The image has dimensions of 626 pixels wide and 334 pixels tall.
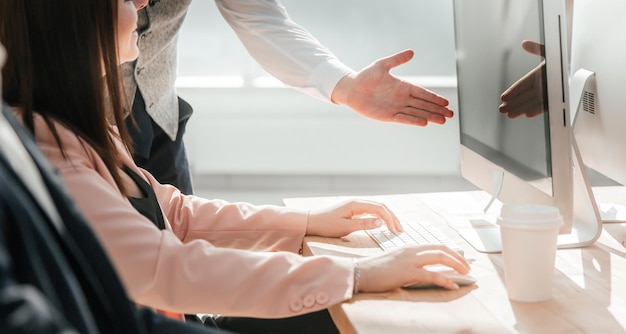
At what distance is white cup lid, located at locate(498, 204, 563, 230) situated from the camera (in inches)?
40.1

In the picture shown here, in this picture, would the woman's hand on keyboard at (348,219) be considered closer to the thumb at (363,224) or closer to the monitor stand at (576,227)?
the thumb at (363,224)

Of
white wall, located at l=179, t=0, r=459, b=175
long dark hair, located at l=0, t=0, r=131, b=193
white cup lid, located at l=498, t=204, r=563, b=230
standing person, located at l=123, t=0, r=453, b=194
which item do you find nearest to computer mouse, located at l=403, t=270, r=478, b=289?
white cup lid, located at l=498, t=204, r=563, b=230

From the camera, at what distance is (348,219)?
1.38m

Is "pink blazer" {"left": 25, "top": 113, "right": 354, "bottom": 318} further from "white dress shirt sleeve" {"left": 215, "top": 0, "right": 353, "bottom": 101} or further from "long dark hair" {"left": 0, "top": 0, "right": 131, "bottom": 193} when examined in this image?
"white dress shirt sleeve" {"left": 215, "top": 0, "right": 353, "bottom": 101}

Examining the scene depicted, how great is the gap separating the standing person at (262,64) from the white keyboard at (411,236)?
0.80 ft

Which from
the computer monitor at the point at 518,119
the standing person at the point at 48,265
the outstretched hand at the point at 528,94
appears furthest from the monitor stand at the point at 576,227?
the standing person at the point at 48,265

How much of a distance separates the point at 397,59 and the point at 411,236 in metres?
0.35

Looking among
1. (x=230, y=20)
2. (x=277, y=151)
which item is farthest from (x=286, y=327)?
(x=277, y=151)

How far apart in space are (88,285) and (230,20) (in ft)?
4.47

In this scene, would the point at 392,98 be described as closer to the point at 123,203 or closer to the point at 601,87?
the point at 601,87

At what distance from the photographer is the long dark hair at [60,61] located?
114 centimetres

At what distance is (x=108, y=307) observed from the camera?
63cm

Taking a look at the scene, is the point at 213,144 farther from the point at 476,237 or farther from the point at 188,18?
the point at 476,237

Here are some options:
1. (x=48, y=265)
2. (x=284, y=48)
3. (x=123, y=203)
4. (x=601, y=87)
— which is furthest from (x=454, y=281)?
(x=284, y=48)
